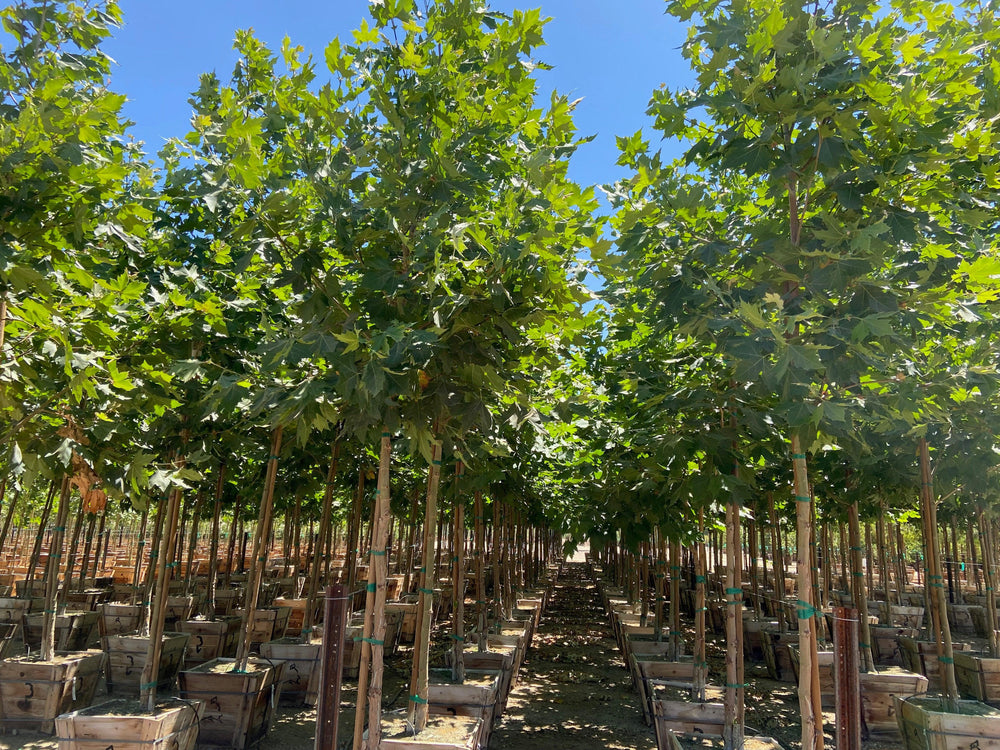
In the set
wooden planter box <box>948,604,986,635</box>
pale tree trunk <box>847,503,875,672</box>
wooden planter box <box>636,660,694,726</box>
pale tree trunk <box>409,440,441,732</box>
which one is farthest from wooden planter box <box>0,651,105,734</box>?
wooden planter box <box>948,604,986,635</box>

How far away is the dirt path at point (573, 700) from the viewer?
24.1 ft

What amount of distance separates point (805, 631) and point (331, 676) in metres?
2.39

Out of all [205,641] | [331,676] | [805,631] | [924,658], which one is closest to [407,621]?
[205,641]

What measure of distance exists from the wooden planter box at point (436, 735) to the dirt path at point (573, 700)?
Result: 6.67ft

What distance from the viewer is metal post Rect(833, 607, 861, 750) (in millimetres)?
3240

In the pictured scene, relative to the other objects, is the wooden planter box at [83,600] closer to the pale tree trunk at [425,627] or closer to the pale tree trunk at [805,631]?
the pale tree trunk at [425,627]

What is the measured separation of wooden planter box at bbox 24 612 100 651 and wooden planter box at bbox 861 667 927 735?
9423mm

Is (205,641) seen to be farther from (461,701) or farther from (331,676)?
(331,676)

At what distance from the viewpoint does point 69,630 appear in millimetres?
8938

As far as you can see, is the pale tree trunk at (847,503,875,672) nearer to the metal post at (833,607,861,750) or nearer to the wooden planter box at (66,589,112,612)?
the metal post at (833,607,861,750)

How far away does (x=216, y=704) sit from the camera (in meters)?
6.39

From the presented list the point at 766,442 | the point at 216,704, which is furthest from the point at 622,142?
the point at 216,704

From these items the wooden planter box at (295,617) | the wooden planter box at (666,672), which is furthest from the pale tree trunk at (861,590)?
the wooden planter box at (295,617)

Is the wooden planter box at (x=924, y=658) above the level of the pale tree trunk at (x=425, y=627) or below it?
below
